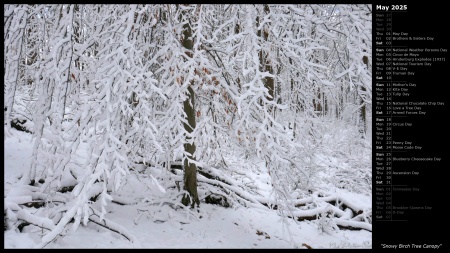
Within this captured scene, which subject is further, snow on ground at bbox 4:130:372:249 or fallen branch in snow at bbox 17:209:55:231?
snow on ground at bbox 4:130:372:249

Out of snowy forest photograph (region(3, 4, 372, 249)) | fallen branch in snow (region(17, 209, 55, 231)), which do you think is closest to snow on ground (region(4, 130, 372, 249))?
snowy forest photograph (region(3, 4, 372, 249))

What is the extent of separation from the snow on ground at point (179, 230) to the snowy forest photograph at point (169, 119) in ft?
0.08

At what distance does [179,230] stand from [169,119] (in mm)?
1984

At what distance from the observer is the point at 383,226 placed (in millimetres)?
3385

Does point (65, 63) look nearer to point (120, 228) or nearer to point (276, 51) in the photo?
point (120, 228)

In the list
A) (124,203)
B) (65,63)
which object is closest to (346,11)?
(65,63)

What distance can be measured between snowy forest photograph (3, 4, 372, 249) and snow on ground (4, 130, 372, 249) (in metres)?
0.02

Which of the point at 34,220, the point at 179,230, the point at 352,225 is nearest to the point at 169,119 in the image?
the point at 179,230

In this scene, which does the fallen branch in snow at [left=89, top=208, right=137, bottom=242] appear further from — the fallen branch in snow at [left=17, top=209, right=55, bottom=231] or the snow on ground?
the fallen branch in snow at [left=17, top=209, right=55, bottom=231]

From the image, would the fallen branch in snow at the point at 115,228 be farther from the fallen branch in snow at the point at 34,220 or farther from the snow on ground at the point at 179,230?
the fallen branch in snow at the point at 34,220

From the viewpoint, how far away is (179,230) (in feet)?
14.7

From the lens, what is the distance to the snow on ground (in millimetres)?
3811

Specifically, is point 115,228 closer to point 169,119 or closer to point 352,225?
point 169,119

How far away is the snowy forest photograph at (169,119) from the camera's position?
10.2 ft
